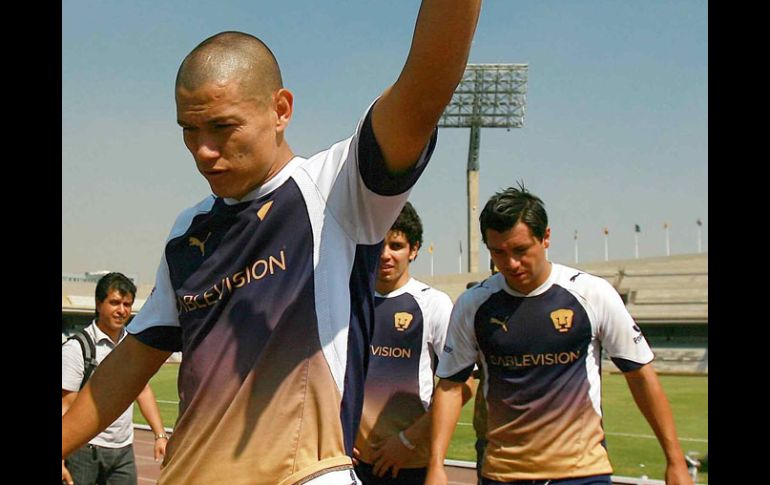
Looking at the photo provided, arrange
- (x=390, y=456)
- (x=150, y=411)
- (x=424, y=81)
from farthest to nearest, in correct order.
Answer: (x=150, y=411) < (x=390, y=456) < (x=424, y=81)

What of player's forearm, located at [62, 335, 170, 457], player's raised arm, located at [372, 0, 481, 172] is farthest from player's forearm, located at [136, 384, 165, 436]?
player's raised arm, located at [372, 0, 481, 172]

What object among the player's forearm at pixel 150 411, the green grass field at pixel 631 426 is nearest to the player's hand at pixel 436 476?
the player's forearm at pixel 150 411

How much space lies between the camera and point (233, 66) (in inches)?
99.6

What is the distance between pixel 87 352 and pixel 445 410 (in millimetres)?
3077

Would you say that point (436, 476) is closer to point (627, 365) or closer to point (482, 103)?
point (627, 365)

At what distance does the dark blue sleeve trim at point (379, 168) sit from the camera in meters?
2.30

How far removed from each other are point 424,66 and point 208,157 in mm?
643

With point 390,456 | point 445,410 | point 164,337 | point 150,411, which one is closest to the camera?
point 164,337

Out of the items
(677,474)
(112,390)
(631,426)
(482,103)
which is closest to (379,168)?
(112,390)

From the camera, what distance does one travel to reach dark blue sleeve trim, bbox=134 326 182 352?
2867 mm
